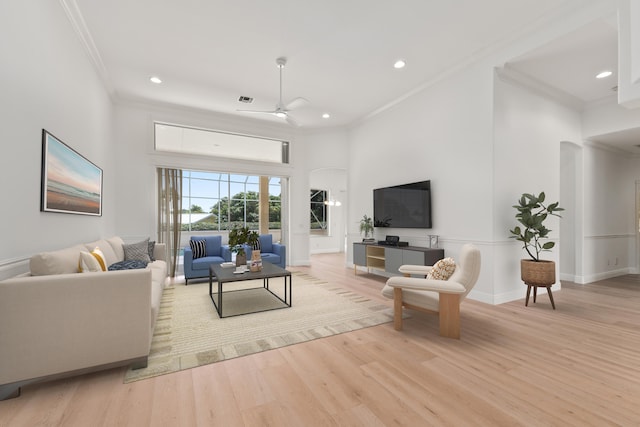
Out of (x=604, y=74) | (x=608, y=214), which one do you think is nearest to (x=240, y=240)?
(x=604, y=74)

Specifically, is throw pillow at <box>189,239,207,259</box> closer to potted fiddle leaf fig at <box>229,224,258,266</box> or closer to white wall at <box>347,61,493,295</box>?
potted fiddle leaf fig at <box>229,224,258,266</box>

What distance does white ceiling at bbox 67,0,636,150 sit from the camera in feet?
10.4

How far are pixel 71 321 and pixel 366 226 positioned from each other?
4959 millimetres

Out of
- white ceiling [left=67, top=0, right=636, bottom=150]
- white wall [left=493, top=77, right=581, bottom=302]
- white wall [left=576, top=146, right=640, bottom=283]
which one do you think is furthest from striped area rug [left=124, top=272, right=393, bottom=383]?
white wall [left=576, top=146, right=640, bottom=283]

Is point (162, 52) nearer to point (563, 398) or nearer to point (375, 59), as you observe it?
point (375, 59)

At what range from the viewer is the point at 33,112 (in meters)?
2.49

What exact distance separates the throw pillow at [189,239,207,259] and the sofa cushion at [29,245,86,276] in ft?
9.82

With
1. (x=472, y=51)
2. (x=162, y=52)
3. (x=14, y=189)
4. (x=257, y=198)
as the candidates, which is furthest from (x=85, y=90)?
(x=257, y=198)

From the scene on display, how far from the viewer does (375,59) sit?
4.17 m

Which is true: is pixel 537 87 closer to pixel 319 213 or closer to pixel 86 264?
pixel 86 264

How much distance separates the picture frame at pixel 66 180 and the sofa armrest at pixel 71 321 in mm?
1118

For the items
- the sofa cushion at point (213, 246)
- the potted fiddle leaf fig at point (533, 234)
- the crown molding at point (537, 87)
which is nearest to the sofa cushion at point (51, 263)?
the sofa cushion at point (213, 246)

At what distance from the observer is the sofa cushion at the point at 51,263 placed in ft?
7.20

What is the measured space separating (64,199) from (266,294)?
2765 mm
